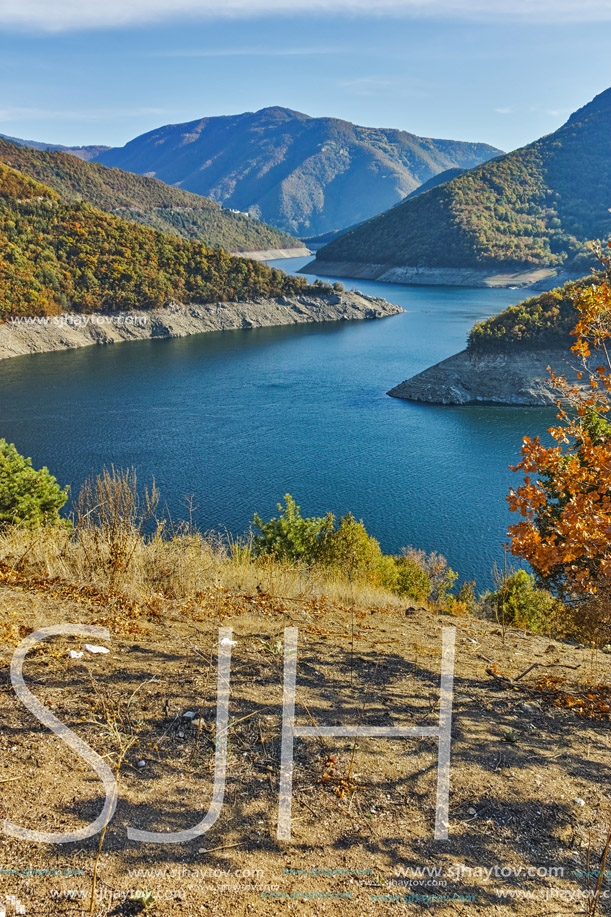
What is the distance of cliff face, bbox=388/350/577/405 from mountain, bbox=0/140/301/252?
3876 inches

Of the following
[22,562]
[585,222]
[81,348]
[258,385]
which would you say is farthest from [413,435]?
[585,222]

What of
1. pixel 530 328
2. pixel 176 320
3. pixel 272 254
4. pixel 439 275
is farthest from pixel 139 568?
pixel 272 254

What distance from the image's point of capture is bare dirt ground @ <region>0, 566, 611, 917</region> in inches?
129

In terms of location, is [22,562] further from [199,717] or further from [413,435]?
[413,435]

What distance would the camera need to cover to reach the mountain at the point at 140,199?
124562mm

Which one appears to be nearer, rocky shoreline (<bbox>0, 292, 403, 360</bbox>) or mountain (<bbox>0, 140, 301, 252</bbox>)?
rocky shoreline (<bbox>0, 292, 403, 360</bbox>)

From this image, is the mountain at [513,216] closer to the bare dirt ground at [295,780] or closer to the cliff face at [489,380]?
the cliff face at [489,380]

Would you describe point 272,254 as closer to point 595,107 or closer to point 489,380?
point 595,107

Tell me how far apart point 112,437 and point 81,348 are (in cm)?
3758

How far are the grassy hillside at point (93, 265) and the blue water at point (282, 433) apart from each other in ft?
34.9

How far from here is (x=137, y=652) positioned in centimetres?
543

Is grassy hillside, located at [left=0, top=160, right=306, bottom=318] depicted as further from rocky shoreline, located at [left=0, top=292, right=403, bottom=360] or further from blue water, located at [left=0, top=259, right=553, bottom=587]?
blue water, located at [left=0, top=259, right=553, bottom=587]

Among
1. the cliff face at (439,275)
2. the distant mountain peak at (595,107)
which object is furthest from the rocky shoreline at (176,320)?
the distant mountain peak at (595,107)

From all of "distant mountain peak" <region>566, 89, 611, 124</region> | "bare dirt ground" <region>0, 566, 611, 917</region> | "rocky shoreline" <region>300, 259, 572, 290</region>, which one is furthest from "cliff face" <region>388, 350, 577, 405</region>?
"distant mountain peak" <region>566, 89, 611, 124</region>
